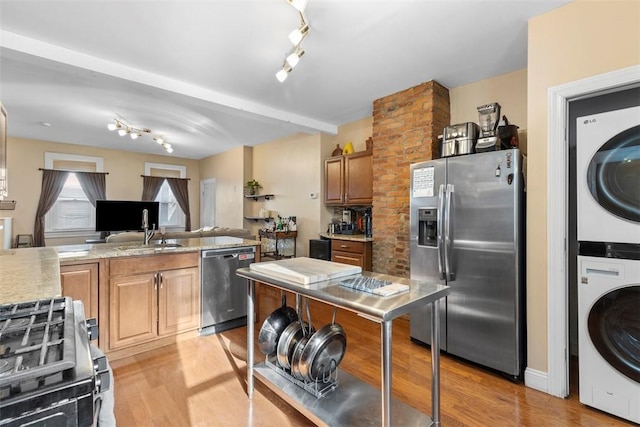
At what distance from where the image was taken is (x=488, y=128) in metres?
2.53

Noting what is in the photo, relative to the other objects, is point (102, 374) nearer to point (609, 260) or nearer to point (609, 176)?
point (609, 260)

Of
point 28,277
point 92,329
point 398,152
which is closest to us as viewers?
point 92,329

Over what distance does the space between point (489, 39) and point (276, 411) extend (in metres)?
3.28

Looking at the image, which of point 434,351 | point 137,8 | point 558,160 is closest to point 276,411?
point 434,351

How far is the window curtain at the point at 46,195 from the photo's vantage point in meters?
5.98

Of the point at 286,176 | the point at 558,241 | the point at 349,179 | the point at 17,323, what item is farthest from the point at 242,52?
the point at 286,176

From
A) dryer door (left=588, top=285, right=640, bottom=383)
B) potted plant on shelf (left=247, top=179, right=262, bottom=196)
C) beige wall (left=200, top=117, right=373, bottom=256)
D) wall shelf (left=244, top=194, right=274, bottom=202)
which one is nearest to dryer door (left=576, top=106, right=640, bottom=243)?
dryer door (left=588, top=285, right=640, bottom=383)

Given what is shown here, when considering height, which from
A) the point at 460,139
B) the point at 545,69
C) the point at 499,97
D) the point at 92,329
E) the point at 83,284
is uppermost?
the point at 499,97

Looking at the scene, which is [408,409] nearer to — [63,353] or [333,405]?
[333,405]

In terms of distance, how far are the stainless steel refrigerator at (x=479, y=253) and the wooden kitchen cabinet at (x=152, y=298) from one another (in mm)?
2158

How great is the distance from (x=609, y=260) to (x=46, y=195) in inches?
335

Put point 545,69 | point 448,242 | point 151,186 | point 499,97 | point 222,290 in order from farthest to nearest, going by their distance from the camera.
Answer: point 151,186, point 499,97, point 222,290, point 448,242, point 545,69

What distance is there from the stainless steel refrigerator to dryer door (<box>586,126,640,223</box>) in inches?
16.9

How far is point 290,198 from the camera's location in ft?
→ 18.6
